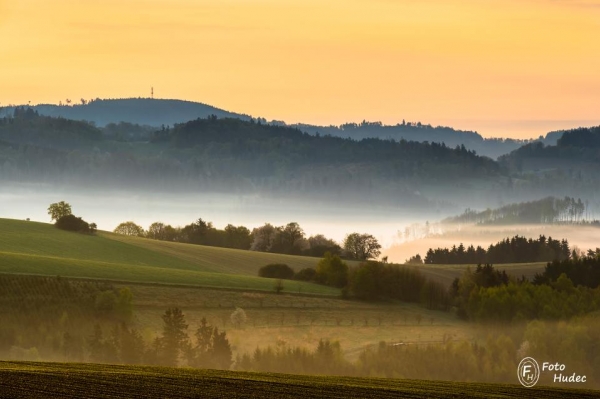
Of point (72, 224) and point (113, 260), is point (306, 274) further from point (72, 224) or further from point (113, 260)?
point (72, 224)

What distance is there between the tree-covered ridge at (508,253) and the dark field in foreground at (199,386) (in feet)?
283

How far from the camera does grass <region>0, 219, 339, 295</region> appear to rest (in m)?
83.1

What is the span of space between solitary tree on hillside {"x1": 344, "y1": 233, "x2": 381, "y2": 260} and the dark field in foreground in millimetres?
76495

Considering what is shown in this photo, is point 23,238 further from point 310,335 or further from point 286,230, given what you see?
point 286,230

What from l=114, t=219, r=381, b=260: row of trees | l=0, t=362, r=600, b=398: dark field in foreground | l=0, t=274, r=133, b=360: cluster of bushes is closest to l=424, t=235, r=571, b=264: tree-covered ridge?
l=114, t=219, r=381, b=260: row of trees

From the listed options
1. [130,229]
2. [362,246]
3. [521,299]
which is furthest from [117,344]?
[130,229]

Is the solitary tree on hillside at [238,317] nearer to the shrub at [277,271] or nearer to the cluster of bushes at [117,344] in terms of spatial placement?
the cluster of bushes at [117,344]

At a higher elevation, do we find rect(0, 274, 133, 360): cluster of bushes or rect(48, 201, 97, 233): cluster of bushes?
rect(48, 201, 97, 233): cluster of bushes

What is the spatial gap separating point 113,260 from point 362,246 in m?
36.6

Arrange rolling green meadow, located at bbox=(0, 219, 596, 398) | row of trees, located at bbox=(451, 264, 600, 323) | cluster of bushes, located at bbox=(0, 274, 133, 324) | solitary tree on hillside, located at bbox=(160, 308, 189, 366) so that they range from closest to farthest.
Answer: solitary tree on hillside, located at bbox=(160, 308, 189, 366) < rolling green meadow, located at bbox=(0, 219, 596, 398) < cluster of bushes, located at bbox=(0, 274, 133, 324) < row of trees, located at bbox=(451, 264, 600, 323)

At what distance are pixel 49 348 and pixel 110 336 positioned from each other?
4.70 m

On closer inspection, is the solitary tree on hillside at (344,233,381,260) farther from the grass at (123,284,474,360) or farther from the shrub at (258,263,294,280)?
the grass at (123,284,474,360)

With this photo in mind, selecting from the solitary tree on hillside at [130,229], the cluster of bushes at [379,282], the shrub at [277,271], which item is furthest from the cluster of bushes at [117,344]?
the solitary tree on hillside at [130,229]

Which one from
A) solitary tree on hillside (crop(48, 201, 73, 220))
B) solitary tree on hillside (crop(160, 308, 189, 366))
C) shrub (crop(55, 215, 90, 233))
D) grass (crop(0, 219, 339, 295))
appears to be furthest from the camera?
solitary tree on hillside (crop(48, 201, 73, 220))
